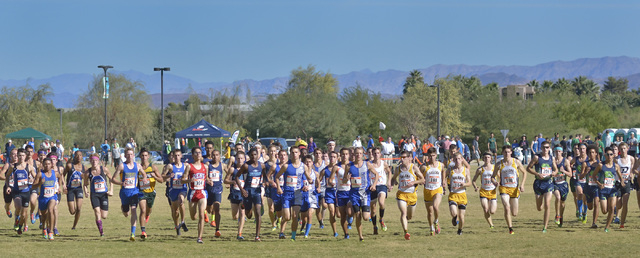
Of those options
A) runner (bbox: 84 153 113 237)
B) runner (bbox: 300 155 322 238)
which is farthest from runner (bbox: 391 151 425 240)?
runner (bbox: 84 153 113 237)

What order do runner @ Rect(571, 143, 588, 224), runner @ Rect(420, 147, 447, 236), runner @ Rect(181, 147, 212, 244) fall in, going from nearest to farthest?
runner @ Rect(181, 147, 212, 244) → runner @ Rect(420, 147, 447, 236) → runner @ Rect(571, 143, 588, 224)

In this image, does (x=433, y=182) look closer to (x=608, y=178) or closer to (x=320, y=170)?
(x=320, y=170)

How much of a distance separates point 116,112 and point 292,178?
6097 cm

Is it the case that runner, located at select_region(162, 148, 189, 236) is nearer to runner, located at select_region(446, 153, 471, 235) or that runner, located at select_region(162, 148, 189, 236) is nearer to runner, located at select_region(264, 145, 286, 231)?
runner, located at select_region(264, 145, 286, 231)

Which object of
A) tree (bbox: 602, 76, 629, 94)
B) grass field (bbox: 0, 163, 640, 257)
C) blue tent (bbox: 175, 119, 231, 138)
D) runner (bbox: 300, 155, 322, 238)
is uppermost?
tree (bbox: 602, 76, 629, 94)

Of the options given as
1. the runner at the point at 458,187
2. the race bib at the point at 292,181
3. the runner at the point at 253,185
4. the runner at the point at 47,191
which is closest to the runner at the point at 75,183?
the runner at the point at 47,191

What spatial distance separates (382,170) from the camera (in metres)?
16.1

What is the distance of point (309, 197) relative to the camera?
15.3 meters

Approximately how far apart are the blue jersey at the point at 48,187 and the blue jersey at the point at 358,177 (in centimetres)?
569

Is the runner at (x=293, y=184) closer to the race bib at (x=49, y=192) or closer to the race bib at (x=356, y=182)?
the race bib at (x=356, y=182)

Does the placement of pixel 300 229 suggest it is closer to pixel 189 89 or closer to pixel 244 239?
pixel 244 239

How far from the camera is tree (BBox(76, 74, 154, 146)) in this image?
7294 centimetres

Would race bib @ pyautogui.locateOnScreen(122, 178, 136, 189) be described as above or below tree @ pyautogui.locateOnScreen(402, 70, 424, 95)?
below

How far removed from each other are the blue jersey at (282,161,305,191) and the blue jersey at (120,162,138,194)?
2.80 m
